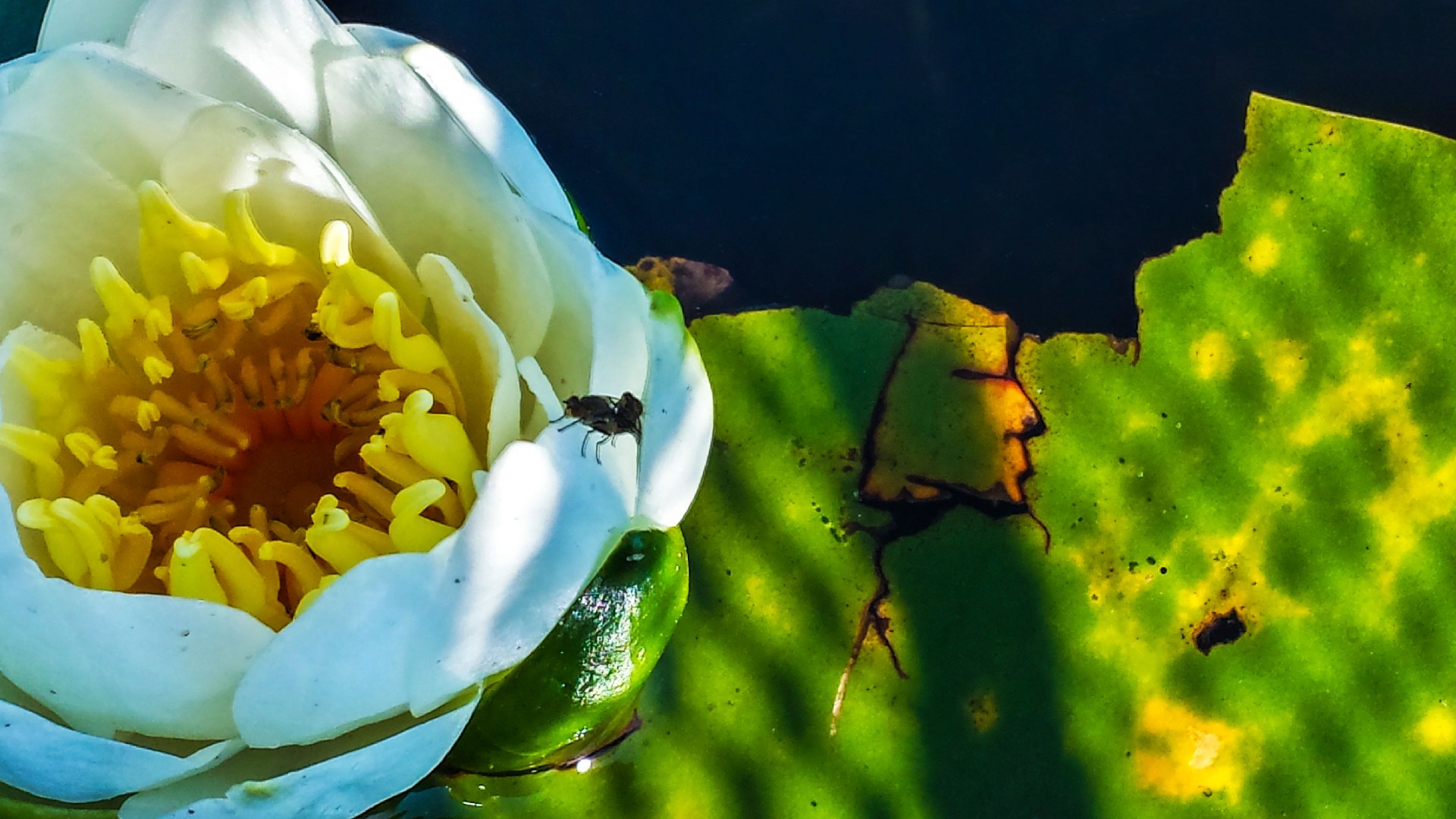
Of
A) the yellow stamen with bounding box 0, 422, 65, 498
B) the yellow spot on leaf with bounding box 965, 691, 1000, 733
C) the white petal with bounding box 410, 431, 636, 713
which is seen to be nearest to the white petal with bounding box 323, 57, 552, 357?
the white petal with bounding box 410, 431, 636, 713

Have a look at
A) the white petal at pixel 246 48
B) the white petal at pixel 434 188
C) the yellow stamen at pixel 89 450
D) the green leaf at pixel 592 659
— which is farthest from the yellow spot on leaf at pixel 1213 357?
the yellow stamen at pixel 89 450

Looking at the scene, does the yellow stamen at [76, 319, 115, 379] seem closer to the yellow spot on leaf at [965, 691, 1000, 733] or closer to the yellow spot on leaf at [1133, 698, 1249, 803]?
the yellow spot on leaf at [965, 691, 1000, 733]

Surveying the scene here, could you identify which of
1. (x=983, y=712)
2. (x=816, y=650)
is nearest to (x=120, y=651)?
(x=816, y=650)

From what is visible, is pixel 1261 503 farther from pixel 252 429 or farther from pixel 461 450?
pixel 252 429

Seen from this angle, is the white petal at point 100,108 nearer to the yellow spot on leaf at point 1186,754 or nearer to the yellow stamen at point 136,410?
the yellow stamen at point 136,410

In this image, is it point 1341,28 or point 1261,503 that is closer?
point 1261,503

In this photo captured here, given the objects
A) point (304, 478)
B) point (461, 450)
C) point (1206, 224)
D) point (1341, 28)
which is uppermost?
point (1341, 28)

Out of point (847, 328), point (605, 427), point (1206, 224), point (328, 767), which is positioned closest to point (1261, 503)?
point (1206, 224)
